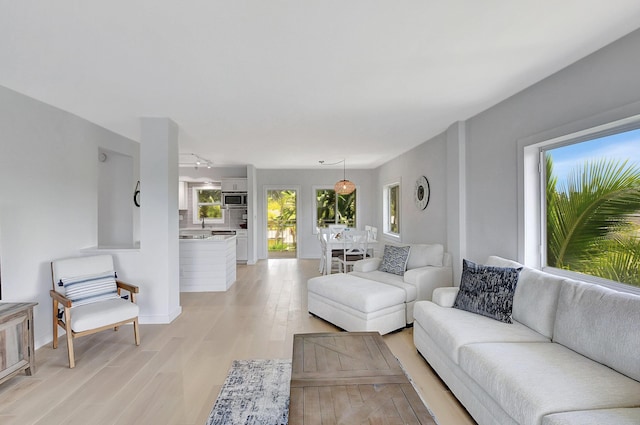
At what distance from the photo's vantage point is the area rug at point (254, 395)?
2068mm

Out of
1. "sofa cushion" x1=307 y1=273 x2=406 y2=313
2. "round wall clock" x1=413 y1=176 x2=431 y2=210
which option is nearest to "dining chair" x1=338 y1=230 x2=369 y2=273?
"round wall clock" x1=413 y1=176 x2=431 y2=210

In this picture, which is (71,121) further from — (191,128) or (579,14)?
(579,14)

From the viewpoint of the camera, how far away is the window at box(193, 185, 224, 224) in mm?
8445

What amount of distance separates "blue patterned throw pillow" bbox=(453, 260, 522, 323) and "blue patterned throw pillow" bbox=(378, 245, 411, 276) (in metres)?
1.24

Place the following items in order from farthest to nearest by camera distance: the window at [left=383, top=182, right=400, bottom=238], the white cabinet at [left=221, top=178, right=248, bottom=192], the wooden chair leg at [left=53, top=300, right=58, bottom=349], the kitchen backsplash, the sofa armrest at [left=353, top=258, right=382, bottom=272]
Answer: the kitchen backsplash → the white cabinet at [left=221, top=178, right=248, bottom=192] → the window at [left=383, top=182, right=400, bottom=238] → the sofa armrest at [left=353, top=258, right=382, bottom=272] → the wooden chair leg at [left=53, top=300, right=58, bottom=349]

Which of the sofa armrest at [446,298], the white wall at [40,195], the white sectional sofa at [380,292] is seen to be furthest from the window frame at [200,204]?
the sofa armrest at [446,298]

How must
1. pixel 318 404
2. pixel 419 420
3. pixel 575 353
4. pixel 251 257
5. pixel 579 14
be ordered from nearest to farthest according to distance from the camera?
pixel 419 420
pixel 318 404
pixel 579 14
pixel 575 353
pixel 251 257

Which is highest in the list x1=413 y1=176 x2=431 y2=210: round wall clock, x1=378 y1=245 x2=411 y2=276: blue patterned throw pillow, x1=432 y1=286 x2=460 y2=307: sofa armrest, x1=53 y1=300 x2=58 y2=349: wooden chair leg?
x1=413 y1=176 x2=431 y2=210: round wall clock

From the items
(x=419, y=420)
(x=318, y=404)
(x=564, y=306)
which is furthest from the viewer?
(x=564, y=306)

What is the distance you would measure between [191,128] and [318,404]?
3.84m

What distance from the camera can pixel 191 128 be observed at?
4.28 m

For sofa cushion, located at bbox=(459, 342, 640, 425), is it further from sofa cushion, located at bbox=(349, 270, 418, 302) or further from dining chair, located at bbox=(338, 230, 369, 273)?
dining chair, located at bbox=(338, 230, 369, 273)

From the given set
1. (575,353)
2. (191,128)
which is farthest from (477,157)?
(191,128)

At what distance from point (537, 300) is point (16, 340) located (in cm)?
407
